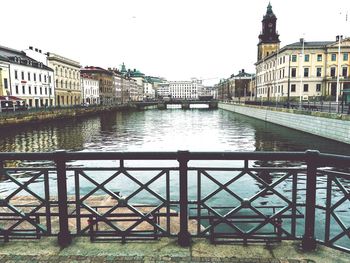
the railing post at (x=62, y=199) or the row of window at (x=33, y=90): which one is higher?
the row of window at (x=33, y=90)

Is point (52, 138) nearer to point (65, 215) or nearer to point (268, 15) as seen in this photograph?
point (65, 215)

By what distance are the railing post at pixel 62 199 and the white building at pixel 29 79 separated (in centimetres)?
5768

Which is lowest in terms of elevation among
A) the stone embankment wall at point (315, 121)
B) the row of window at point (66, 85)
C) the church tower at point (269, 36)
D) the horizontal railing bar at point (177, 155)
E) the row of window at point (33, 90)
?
the stone embankment wall at point (315, 121)

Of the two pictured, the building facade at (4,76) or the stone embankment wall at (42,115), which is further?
the building facade at (4,76)

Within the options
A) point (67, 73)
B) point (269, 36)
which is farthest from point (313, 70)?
point (67, 73)

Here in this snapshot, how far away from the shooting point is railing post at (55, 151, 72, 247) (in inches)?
153

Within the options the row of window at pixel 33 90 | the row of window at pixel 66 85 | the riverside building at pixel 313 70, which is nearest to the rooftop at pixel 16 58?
the row of window at pixel 33 90

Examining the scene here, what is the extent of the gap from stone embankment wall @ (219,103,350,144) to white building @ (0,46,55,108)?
46276mm

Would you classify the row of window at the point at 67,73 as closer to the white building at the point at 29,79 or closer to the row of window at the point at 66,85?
the row of window at the point at 66,85

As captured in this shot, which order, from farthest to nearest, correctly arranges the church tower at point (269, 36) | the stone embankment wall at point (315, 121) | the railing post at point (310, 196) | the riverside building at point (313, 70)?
1. the church tower at point (269, 36)
2. the riverside building at point (313, 70)
3. the stone embankment wall at point (315, 121)
4. the railing post at point (310, 196)

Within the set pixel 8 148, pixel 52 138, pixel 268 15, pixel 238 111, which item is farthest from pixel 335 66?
pixel 8 148

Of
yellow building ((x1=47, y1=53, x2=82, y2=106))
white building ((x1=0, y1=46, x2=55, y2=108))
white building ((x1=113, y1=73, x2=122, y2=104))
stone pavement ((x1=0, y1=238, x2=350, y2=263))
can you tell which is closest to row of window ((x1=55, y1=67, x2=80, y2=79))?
A: yellow building ((x1=47, y1=53, x2=82, y2=106))

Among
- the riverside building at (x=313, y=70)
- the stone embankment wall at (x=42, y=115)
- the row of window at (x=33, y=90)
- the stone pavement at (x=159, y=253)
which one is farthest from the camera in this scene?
the riverside building at (x=313, y=70)

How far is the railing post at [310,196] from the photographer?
3723mm
